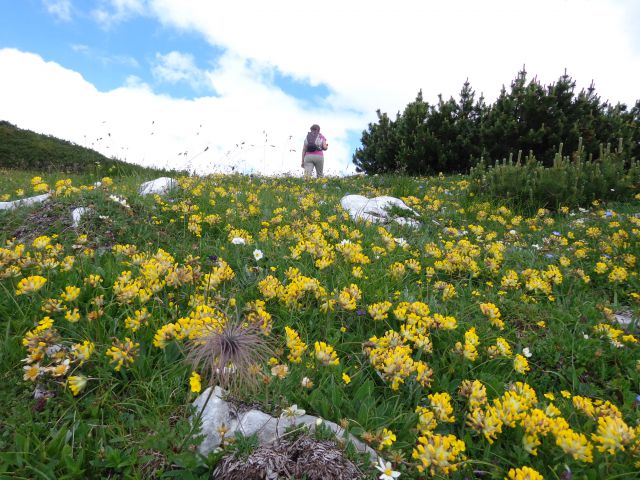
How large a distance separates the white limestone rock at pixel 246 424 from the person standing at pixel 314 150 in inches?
515

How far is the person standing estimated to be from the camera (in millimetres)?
14828

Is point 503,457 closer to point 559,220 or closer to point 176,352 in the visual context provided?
point 176,352

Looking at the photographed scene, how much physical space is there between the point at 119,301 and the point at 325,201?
4919 millimetres

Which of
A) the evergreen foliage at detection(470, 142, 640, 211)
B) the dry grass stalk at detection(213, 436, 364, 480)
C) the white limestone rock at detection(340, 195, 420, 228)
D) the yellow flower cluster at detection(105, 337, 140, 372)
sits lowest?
the dry grass stalk at detection(213, 436, 364, 480)

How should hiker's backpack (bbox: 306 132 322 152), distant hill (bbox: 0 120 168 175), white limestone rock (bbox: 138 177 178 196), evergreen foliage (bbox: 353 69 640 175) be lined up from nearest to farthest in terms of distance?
white limestone rock (bbox: 138 177 178 196), evergreen foliage (bbox: 353 69 640 175), hiker's backpack (bbox: 306 132 322 152), distant hill (bbox: 0 120 168 175)

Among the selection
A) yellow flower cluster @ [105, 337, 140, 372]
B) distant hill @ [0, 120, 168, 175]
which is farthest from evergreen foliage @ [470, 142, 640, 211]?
distant hill @ [0, 120, 168, 175]

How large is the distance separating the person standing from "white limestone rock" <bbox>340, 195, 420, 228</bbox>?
7.54 m

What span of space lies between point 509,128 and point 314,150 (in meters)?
7.03

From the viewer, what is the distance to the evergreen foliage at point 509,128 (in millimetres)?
13422

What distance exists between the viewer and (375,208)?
7145 mm

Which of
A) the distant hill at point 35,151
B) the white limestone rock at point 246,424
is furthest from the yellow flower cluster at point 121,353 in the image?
the distant hill at point 35,151

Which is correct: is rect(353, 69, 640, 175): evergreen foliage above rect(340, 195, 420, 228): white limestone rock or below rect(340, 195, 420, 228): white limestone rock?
above

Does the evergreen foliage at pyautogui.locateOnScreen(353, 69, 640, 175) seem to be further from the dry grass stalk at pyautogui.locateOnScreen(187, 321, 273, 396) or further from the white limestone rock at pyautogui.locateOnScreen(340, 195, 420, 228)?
the dry grass stalk at pyautogui.locateOnScreen(187, 321, 273, 396)

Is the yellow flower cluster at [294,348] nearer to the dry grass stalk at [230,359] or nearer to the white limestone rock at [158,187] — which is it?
the dry grass stalk at [230,359]
